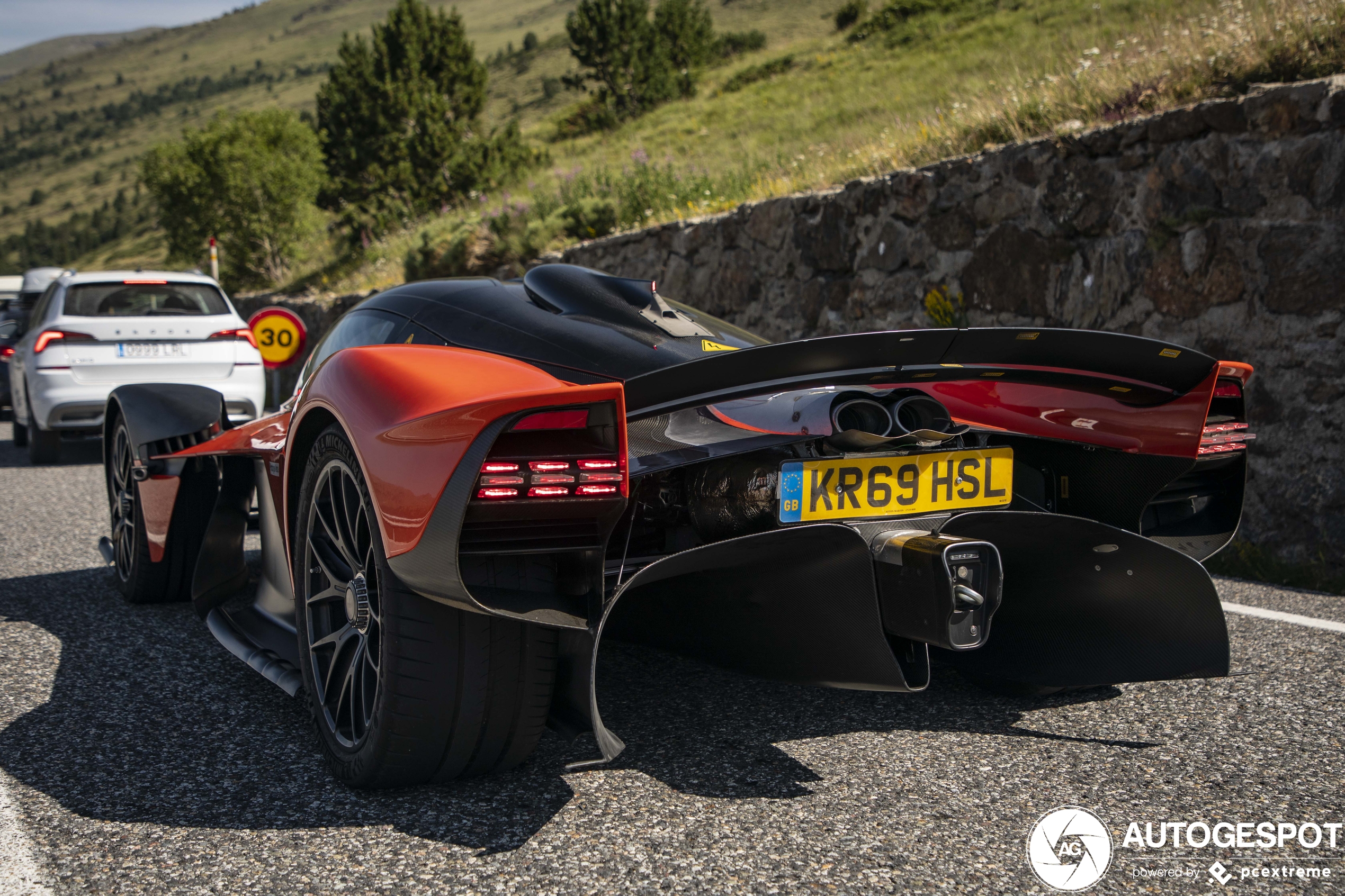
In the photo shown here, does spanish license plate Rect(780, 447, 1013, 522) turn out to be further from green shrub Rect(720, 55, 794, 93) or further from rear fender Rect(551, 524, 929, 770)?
green shrub Rect(720, 55, 794, 93)

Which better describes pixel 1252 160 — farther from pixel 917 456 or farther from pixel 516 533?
pixel 516 533

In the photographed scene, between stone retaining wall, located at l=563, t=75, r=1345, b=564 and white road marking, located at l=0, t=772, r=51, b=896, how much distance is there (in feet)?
15.9

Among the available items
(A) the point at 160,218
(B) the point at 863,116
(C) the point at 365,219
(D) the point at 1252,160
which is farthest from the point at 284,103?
(D) the point at 1252,160

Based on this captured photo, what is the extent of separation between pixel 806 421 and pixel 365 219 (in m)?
21.9

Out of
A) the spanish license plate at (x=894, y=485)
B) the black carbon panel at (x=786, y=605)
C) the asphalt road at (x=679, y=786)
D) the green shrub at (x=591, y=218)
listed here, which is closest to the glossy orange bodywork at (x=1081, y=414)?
the spanish license plate at (x=894, y=485)

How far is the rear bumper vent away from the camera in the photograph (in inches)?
77.4

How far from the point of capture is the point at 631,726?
109 inches

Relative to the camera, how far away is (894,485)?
7.53ft

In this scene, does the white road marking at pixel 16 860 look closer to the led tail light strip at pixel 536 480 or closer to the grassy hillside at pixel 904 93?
the led tail light strip at pixel 536 480

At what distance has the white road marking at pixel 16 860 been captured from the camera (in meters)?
1.92

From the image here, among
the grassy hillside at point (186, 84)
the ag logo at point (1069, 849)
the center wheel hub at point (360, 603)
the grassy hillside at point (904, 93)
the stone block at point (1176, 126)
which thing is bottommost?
the ag logo at point (1069, 849)

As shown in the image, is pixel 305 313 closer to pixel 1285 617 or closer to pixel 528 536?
pixel 1285 617

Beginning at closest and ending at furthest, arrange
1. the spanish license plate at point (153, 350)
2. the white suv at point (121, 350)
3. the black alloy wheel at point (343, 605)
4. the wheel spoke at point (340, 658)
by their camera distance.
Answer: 1. the black alloy wheel at point (343, 605)
2. the wheel spoke at point (340, 658)
3. the white suv at point (121, 350)
4. the spanish license plate at point (153, 350)

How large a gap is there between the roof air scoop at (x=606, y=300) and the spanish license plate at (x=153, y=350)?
267 inches
